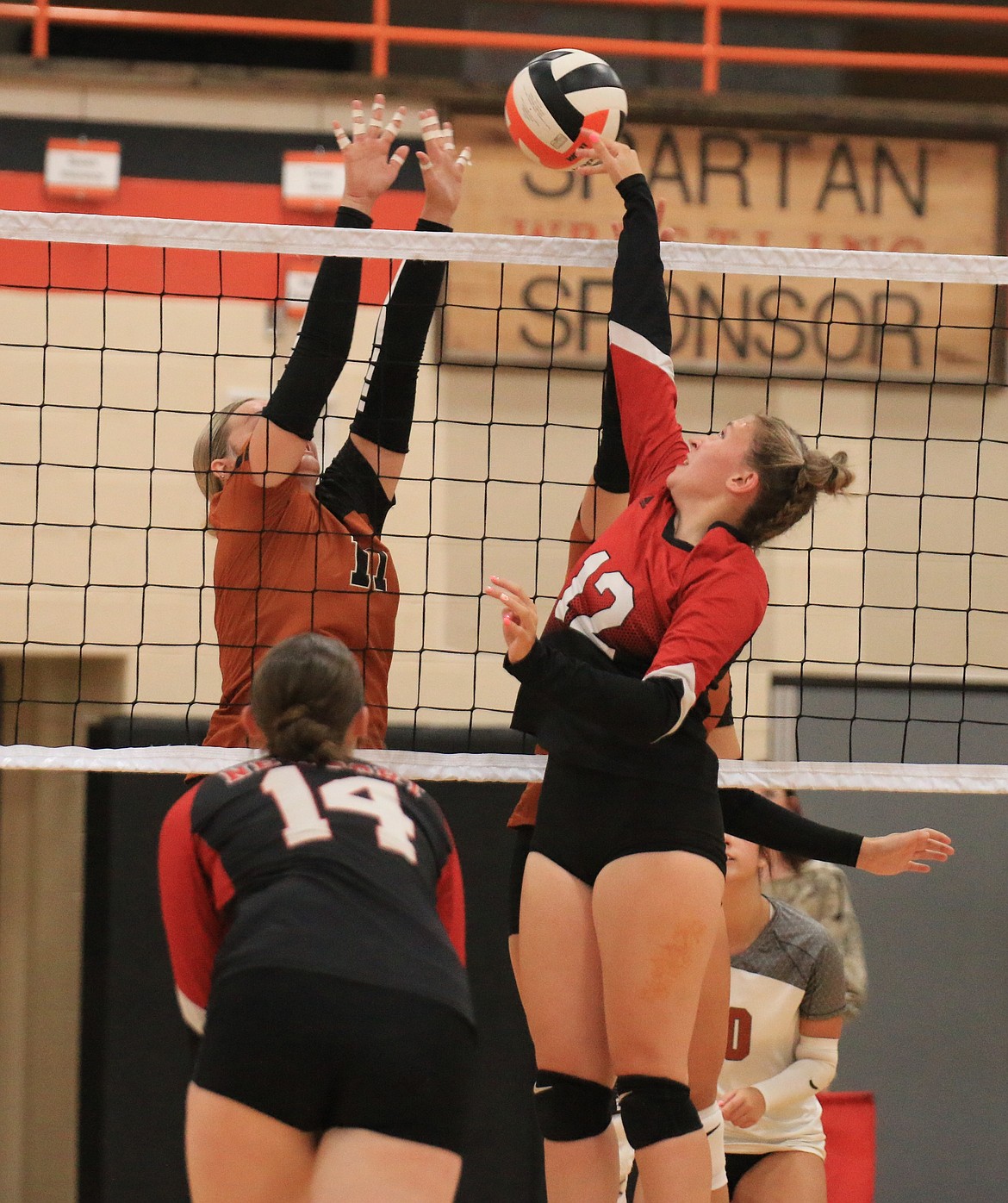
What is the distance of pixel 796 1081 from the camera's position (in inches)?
158

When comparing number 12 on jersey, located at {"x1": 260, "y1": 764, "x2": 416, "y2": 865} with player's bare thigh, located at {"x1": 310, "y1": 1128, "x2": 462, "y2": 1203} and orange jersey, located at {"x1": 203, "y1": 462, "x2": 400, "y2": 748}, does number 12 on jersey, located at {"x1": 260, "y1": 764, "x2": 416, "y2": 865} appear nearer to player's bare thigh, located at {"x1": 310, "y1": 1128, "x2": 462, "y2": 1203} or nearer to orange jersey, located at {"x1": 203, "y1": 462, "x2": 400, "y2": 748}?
player's bare thigh, located at {"x1": 310, "y1": 1128, "x2": 462, "y2": 1203}

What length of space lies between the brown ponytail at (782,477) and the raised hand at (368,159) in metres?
1.12

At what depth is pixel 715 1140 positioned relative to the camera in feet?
10.4

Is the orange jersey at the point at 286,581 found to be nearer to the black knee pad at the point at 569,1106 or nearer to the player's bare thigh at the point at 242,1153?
the black knee pad at the point at 569,1106

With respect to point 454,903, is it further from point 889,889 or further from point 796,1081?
point 889,889

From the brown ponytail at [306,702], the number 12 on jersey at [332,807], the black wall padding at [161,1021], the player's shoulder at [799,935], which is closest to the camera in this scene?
the number 12 on jersey at [332,807]

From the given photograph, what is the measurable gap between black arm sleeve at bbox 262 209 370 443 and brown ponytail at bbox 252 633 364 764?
2.66ft

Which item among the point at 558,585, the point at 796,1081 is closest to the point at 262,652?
the point at 796,1081

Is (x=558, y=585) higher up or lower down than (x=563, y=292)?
lower down

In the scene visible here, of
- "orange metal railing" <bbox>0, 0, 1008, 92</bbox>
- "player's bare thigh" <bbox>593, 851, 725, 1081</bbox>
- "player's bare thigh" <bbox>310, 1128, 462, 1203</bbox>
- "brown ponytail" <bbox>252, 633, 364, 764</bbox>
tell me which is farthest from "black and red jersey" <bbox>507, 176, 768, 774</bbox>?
"orange metal railing" <bbox>0, 0, 1008, 92</bbox>

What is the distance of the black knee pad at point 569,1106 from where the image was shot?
9.45 ft

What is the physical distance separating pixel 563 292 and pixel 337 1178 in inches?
175

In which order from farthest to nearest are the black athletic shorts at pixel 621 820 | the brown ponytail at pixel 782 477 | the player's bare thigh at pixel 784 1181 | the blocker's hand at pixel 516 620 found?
the player's bare thigh at pixel 784 1181, the brown ponytail at pixel 782 477, the black athletic shorts at pixel 621 820, the blocker's hand at pixel 516 620

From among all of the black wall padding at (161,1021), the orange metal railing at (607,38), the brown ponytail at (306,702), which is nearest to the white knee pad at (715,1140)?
the brown ponytail at (306,702)
